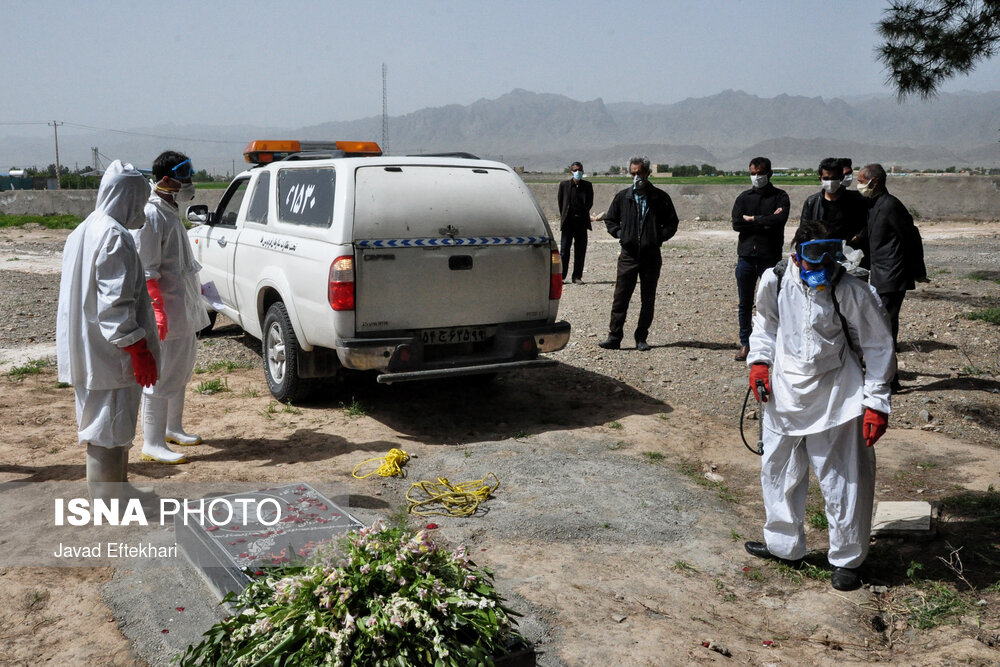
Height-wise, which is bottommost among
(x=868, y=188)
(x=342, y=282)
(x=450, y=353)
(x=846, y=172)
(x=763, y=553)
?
(x=763, y=553)

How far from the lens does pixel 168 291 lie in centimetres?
594

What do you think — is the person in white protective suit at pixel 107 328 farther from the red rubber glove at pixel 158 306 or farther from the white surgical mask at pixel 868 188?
the white surgical mask at pixel 868 188

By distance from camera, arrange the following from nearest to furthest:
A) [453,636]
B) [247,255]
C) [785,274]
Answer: [453,636] → [785,274] → [247,255]

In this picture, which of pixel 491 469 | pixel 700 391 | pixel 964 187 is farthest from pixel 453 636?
pixel 964 187

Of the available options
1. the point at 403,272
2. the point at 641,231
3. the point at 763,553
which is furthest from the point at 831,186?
the point at 763,553

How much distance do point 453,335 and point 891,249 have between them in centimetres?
398

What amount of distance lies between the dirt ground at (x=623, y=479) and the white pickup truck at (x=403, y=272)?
2.06ft

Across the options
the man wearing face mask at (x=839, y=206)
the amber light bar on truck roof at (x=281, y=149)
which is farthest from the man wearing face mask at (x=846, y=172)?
the amber light bar on truck roof at (x=281, y=149)

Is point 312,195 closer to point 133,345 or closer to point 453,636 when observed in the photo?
point 133,345

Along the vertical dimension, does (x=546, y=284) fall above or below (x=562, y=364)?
above

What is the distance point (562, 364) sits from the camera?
29.8 feet

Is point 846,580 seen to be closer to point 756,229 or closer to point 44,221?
point 756,229

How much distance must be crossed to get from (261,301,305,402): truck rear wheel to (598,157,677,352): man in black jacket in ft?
11.8

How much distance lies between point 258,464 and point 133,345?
1616 mm
